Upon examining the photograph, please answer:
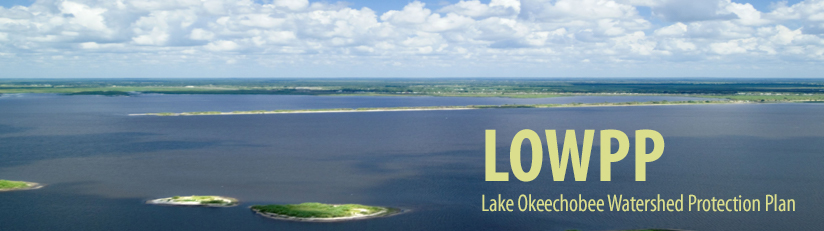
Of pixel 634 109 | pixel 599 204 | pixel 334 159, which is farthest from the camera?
pixel 634 109

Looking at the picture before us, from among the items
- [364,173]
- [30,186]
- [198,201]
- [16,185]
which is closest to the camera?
[198,201]

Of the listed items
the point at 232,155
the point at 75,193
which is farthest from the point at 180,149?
the point at 75,193

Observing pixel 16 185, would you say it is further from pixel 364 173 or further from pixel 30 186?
pixel 364 173

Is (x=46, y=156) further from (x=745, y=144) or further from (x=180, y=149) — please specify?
(x=745, y=144)

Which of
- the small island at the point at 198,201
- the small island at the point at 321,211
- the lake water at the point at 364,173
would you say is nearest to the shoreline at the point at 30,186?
the lake water at the point at 364,173

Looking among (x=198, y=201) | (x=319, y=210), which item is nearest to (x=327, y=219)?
(x=319, y=210)

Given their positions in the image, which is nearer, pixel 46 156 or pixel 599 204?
pixel 599 204
